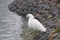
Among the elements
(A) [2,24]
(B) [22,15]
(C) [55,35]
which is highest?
(B) [22,15]

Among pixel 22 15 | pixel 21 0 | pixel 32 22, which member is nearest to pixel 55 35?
pixel 32 22

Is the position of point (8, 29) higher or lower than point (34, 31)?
higher

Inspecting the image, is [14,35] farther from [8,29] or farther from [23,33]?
[8,29]

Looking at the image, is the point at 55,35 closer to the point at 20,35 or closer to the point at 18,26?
the point at 20,35

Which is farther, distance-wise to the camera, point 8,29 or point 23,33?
point 8,29

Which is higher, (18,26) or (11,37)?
(18,26)

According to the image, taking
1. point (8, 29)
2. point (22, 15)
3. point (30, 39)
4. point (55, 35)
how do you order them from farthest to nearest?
point (22, 15) → point (8, 29) → point (30, 39) → point (55, 35)

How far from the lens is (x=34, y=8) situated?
707 inches

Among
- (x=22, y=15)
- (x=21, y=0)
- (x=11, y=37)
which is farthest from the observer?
(x=21, y=0)

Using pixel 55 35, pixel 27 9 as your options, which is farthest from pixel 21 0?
pixel 55 35

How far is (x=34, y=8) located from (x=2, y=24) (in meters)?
4.62

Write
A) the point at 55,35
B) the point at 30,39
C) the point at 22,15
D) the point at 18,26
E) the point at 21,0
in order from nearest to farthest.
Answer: the point at 55,35 < the point at 30,39 < the point at 18,26 < the point at 22,15 < the point at 21,0

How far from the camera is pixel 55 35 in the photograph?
23.4ft

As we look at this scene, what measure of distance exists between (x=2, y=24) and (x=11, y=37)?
3088 mm
